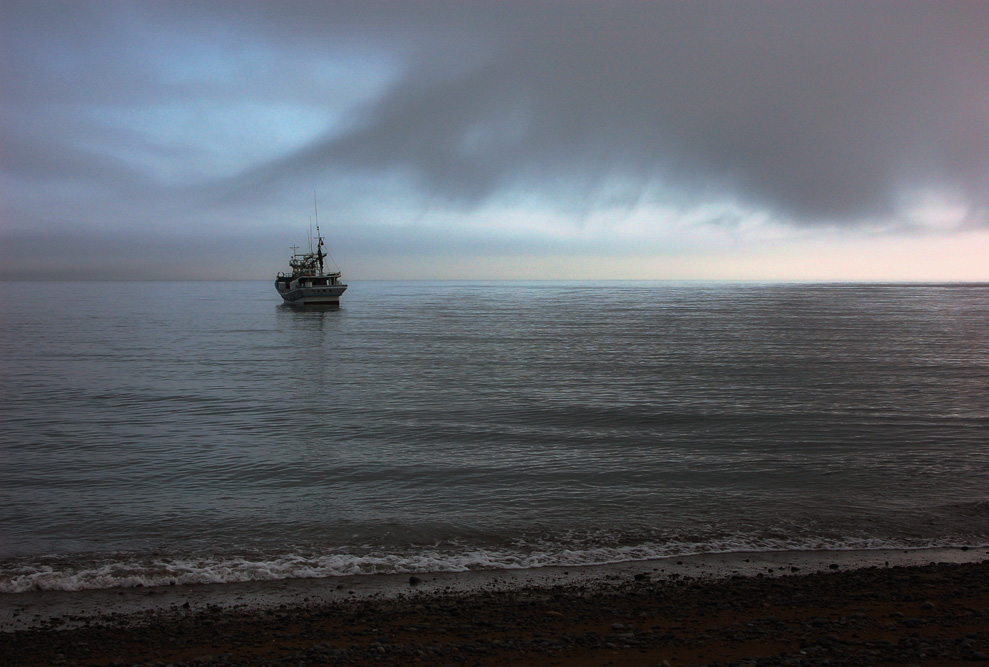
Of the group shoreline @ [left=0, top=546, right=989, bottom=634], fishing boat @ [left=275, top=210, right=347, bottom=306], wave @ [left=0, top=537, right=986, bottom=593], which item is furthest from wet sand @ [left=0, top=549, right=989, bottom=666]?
→ fishing boat @ [left=275, top=210, right=347, bottom=306]

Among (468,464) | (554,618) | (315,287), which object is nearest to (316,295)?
(315,287)

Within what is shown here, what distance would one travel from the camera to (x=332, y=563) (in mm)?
9969

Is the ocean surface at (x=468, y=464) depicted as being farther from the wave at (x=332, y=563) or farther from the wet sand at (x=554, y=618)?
the wet sand at (x=554, y=618)

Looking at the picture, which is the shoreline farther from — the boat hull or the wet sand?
the boat hull

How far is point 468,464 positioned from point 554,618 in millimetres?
8168

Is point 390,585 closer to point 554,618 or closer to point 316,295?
point 554,618

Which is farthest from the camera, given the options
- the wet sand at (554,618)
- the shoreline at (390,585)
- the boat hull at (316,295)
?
the boat hull at (316,295)

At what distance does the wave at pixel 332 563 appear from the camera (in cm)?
936

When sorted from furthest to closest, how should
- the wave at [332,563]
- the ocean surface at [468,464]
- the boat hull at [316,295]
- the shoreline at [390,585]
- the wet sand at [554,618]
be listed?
the boat hull at [316,295] < the ocean surface at [468,464] < the wave at [332,563] < the shoreline at [390,585] < the wet sand at [554,618]

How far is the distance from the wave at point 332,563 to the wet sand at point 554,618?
286mm

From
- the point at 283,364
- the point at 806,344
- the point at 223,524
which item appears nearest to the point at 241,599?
the point at 223,524

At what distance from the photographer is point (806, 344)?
47844 mm

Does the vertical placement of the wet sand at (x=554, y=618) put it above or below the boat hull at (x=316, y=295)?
below

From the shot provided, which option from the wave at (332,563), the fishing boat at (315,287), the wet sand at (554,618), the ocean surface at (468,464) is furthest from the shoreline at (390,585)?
the fishing boat at (315,287)
